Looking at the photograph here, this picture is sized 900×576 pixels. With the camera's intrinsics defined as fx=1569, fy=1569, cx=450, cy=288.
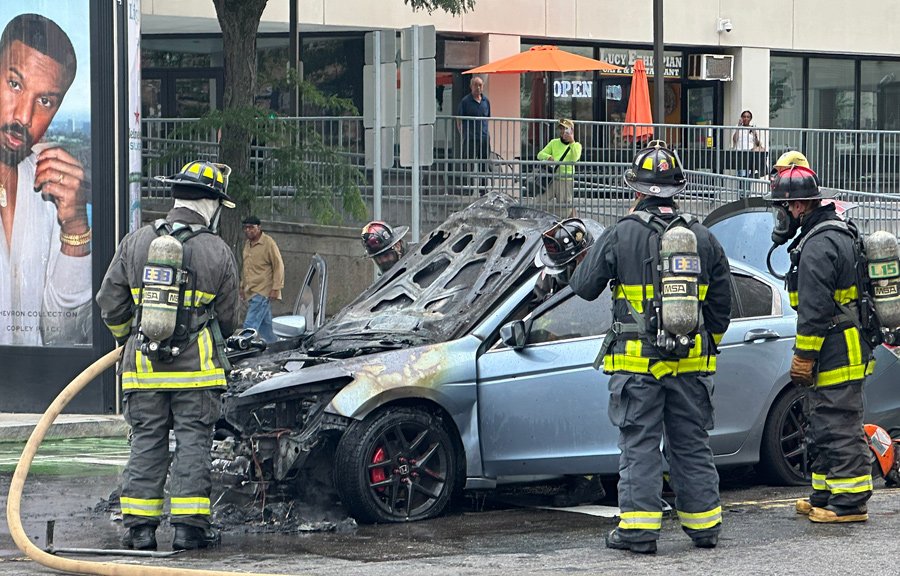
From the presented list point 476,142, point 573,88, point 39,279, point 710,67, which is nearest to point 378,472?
point 39,279

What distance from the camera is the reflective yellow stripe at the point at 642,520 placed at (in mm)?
7242

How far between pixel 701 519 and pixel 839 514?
1.05 m

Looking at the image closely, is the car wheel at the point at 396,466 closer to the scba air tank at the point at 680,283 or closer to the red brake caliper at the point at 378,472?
the red brake caliper at the point at 378,472

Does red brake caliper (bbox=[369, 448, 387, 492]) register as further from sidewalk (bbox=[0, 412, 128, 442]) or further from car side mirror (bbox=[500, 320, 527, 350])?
sidewalk (bbox=[0, 412, 128, 442])

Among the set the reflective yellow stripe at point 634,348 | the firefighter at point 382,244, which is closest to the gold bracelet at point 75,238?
the firefighter at point 382,244

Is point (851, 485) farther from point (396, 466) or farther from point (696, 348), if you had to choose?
point (396, 466)

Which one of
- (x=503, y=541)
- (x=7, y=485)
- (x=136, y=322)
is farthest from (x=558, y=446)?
(x=7, y=485)

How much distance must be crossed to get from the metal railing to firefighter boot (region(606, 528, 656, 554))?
287 inches

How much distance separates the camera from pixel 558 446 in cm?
849

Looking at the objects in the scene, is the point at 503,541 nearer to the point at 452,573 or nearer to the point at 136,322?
the point at 452,573

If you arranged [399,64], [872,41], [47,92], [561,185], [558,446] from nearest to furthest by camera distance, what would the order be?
[558,446], [47,92], [399,64], [561,185], [872,41]

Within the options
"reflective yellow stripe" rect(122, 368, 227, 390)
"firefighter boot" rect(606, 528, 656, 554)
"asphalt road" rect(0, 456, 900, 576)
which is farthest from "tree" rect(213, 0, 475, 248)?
"firefighter boot" rect(606, 528, 656, 554)

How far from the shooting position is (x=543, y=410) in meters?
8.48

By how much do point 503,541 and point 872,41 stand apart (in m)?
23.5
